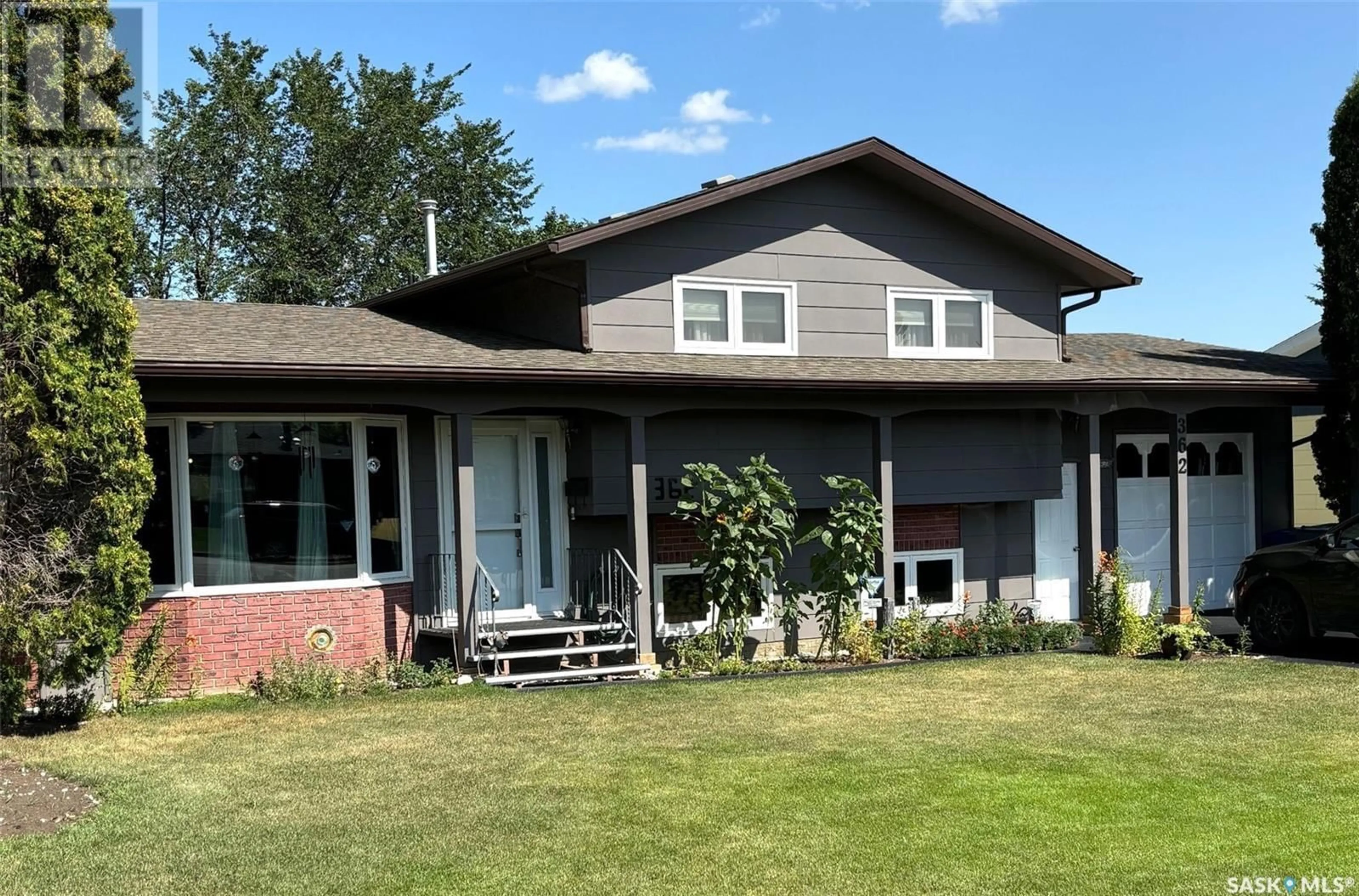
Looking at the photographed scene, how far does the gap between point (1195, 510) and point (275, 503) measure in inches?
471

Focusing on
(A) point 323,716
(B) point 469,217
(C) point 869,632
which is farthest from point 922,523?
(B) point 469,217

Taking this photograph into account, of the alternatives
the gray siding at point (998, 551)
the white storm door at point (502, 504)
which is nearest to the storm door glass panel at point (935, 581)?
the gray siding at point (998, 551)

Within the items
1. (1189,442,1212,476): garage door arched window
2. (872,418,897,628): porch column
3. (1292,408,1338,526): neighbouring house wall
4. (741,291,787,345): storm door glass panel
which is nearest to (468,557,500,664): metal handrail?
(741,291,787,345): storm door glass panel

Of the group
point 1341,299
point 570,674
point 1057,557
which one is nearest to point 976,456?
point 1057,557

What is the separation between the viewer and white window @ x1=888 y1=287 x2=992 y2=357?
45.7 feet

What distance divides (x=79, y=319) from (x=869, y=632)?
7.72 meters

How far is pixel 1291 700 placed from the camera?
30.6 feet

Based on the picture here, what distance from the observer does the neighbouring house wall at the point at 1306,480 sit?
18.4 metres

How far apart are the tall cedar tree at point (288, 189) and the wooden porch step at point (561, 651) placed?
21.3 metres

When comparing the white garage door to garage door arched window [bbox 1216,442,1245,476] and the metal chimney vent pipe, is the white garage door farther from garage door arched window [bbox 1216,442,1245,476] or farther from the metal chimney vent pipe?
the metal chimney vent pipe

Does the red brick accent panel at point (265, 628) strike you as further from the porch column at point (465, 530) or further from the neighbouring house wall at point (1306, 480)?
the neighbouring house wall at point (1306, 480)

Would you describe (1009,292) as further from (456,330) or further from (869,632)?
(456,330)

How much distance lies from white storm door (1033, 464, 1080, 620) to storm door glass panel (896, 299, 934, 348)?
2.59 metres

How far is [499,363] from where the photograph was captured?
1100 cm
